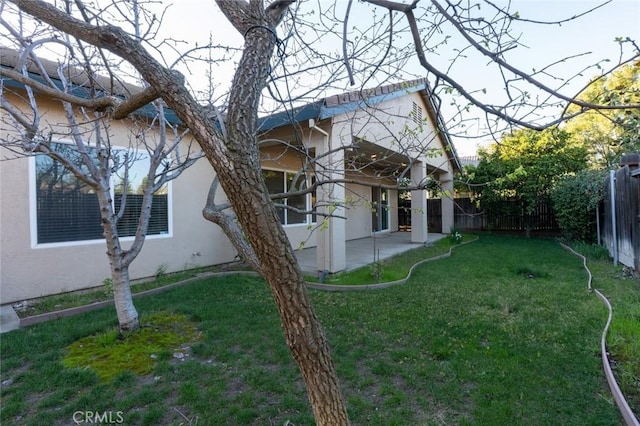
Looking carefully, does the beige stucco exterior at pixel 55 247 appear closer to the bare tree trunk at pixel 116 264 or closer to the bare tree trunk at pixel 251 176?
the bare tree trunk at pixel 116 264

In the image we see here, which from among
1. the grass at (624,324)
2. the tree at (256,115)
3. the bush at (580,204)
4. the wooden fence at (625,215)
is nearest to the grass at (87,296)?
the tree at (256,115)

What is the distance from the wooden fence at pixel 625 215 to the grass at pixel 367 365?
108 centimetres

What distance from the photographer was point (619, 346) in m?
3.51

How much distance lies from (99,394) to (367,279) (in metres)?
4.76

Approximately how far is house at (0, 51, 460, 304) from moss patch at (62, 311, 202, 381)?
2036 millimetres

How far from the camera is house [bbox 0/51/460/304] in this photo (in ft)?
13.7

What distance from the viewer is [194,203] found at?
7645 millimetres

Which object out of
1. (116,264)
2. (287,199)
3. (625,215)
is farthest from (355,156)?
(625,215)

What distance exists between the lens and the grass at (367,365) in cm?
262

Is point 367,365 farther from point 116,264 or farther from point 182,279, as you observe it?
point 182,279

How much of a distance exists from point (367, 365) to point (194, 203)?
18.6 ft

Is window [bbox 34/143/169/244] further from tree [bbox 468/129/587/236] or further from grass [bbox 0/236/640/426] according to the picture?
tree [bbox 468/129/587/236]

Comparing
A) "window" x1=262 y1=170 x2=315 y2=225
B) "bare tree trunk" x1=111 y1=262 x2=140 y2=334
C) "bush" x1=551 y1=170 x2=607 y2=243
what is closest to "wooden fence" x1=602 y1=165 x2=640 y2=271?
"bush" x1=551 y1=170 x2=607 y2=243

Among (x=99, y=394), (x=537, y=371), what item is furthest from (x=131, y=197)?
(x=537, y=371)
